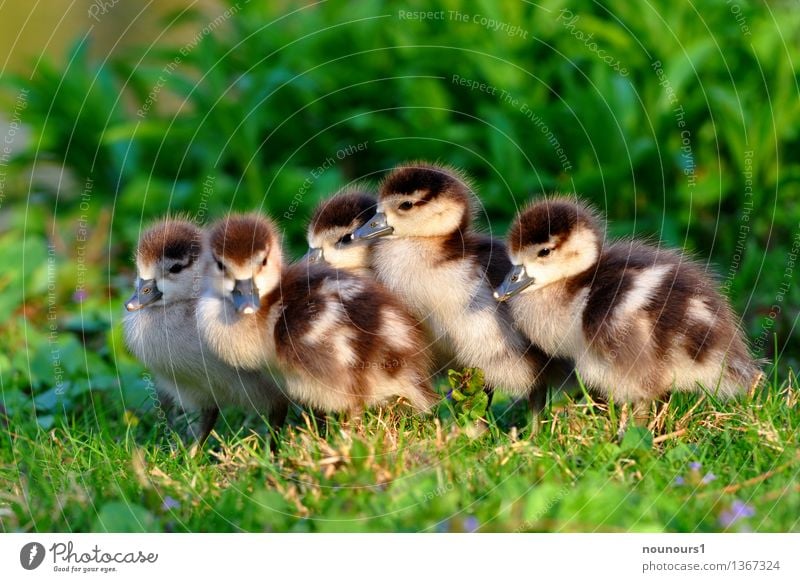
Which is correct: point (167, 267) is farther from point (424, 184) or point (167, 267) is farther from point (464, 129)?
point (464, 129)

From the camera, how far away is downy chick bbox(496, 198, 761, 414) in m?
3.68

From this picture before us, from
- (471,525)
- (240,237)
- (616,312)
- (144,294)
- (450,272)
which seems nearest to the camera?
(471,525)

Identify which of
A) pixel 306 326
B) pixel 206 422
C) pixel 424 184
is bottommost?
pixel 206 422

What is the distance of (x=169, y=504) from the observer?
127 inches

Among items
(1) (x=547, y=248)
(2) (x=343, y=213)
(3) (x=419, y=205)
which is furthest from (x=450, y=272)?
(2) (x=343, y=213)

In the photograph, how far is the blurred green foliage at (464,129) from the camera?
6445mm

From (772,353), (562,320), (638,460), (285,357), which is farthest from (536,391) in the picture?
(772,353)

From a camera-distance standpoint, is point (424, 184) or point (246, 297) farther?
point (424, 184)

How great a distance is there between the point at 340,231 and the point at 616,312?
113 cm
